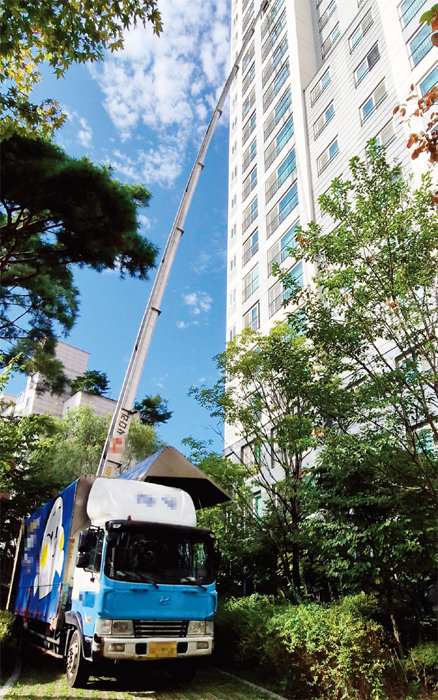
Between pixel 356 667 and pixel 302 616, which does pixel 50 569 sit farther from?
pixel 356 667

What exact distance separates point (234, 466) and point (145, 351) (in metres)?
5.00

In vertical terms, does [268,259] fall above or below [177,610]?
above

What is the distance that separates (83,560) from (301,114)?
2713 centimetres

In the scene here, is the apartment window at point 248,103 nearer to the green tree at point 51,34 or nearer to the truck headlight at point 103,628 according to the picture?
the green tree at point 51,34

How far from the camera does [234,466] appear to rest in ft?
47.0

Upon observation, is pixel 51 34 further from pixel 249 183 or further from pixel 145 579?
pixel 249 183

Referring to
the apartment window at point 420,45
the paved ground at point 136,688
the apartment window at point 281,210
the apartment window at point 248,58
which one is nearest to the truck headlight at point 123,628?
the paved ground at point 136,688

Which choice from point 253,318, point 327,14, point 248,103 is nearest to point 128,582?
point 253,318

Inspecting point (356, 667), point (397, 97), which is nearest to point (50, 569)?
point (356, 667)

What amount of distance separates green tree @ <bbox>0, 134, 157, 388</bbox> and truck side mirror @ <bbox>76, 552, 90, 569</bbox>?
23.0ft

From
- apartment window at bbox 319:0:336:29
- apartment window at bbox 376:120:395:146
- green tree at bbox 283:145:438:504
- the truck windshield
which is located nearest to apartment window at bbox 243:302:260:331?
apartment window at bbox 376:120:395:146

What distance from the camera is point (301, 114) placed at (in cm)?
2689

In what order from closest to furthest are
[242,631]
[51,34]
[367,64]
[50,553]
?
1. [51,34]
2. [242,631]
3. [50,553]
4. [367,64]

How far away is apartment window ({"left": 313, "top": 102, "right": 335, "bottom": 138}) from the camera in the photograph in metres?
24.5
